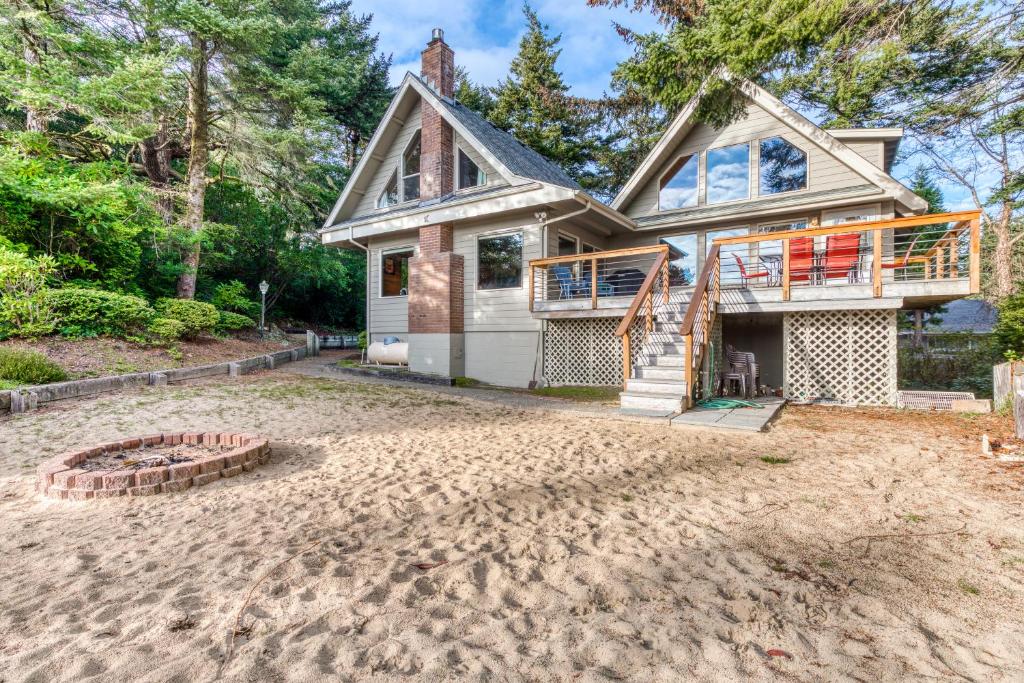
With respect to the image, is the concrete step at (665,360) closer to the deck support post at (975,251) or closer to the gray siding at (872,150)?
the deck support post at (975,251)

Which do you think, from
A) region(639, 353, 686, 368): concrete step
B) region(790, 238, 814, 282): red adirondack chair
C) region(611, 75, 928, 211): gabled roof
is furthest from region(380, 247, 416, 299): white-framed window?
region(790, 238, 814, 282): red adirondack chair

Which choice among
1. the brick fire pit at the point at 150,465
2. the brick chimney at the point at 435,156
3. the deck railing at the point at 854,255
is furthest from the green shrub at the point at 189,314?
the deck railing at the point at 854,255

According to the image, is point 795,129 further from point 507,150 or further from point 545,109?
point 545,109

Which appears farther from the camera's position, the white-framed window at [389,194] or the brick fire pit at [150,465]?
the white-framed window at [389,194]

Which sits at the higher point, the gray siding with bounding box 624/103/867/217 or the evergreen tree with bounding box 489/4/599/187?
the evergreen tree with bounding box 489/4/599/187

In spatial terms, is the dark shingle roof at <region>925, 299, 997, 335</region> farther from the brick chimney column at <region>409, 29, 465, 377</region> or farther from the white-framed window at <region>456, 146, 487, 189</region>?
the brick chimney column at <region>409, 29, 465, 377</region>

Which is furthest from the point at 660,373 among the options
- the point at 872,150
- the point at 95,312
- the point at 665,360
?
the point at 95,312

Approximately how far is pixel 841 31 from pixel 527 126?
18.5 metres

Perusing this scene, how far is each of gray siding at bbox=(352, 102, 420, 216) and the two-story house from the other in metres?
0.06

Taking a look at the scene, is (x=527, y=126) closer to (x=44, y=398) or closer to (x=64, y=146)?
(x=64, y=146)

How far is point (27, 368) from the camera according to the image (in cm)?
770

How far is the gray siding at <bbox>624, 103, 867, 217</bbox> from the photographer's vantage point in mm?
10562

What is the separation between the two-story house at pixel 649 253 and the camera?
27.9 feet

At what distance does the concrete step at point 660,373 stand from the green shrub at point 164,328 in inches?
422
